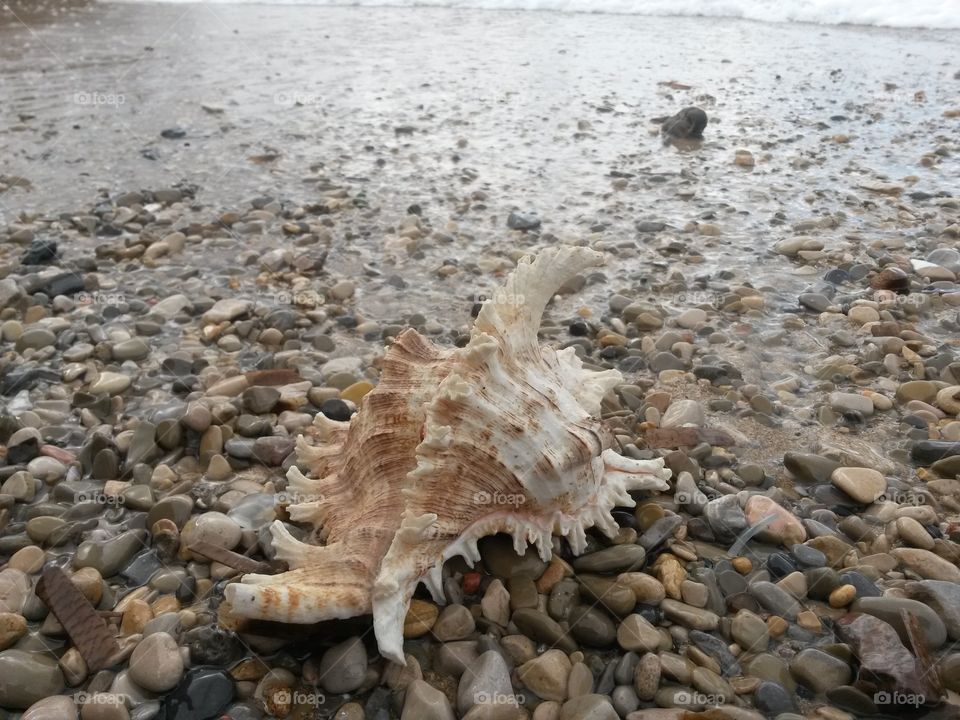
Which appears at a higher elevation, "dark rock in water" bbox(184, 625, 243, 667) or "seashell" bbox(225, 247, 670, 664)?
"seashell" bbox(225, 247, 670, 664)

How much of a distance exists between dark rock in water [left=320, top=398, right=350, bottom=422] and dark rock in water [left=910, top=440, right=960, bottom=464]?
10.8ft

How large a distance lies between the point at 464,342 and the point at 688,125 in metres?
Result: 5.88

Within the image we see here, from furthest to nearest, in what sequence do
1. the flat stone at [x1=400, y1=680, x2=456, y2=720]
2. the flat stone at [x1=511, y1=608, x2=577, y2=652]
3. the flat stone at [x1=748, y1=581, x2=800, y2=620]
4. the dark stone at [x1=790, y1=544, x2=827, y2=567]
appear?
the dark stone at [x1=790, y1=544, x2=827, y2=567] → the flat stone at [x1=748, y1=581, x2=800, y2=620] → the flat stone at [x1=511, y1=608, x2=577, y2=652] → the flat stone at [x1=400, y1=680, x2=456, y2=720]

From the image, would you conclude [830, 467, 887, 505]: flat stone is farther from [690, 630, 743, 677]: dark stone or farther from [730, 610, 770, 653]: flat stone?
[690, 630, 743, 677]: dark stone

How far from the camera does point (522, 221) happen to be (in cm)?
681

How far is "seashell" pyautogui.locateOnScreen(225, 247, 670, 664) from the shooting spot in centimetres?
251

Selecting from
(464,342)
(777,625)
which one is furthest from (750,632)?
(464,342)

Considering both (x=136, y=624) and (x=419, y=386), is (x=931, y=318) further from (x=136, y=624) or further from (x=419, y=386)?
(x=136, y=624)

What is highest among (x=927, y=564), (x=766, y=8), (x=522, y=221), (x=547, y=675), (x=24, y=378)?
(x=766, y=8)

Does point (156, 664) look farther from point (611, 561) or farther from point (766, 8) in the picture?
point (766, 8)

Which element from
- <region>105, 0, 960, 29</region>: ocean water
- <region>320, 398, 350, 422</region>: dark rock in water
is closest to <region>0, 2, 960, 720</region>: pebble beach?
<region>320, 398, 350, 422</region>: dark rock in water

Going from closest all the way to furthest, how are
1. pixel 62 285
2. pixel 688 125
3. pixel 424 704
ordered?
1. pixel 424 704
2. pixel 62 285
3. pixel 688 125

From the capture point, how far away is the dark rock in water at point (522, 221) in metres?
6.78

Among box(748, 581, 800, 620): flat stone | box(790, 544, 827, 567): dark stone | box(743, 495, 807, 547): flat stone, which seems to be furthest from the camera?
box(743, 495, 807, 547): flat stone
